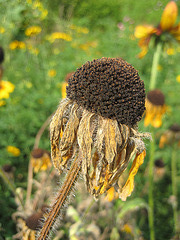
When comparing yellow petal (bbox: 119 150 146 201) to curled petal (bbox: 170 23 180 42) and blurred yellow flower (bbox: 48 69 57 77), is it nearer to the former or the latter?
curled petal (bbox: 170 23 180 42)

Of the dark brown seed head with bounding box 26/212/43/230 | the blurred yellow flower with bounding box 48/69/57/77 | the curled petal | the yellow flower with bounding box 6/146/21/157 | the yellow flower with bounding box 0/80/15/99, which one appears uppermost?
the curled petal

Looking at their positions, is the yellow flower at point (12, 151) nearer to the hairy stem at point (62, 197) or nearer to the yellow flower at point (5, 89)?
the yellow flower at point (5, 89)

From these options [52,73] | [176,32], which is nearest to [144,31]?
[176,32]

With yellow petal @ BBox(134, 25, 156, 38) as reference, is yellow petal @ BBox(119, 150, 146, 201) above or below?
below

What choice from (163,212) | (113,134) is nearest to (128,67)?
(113,134)

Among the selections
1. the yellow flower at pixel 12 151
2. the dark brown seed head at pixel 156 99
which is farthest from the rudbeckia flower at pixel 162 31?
the yellow flower at pixel 12 151

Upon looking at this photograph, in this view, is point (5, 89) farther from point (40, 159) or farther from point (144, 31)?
point (144, 31)

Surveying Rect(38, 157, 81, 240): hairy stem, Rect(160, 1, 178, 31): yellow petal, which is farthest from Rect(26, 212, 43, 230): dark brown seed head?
Rect(160, 1, 178, 31): yellow petal
